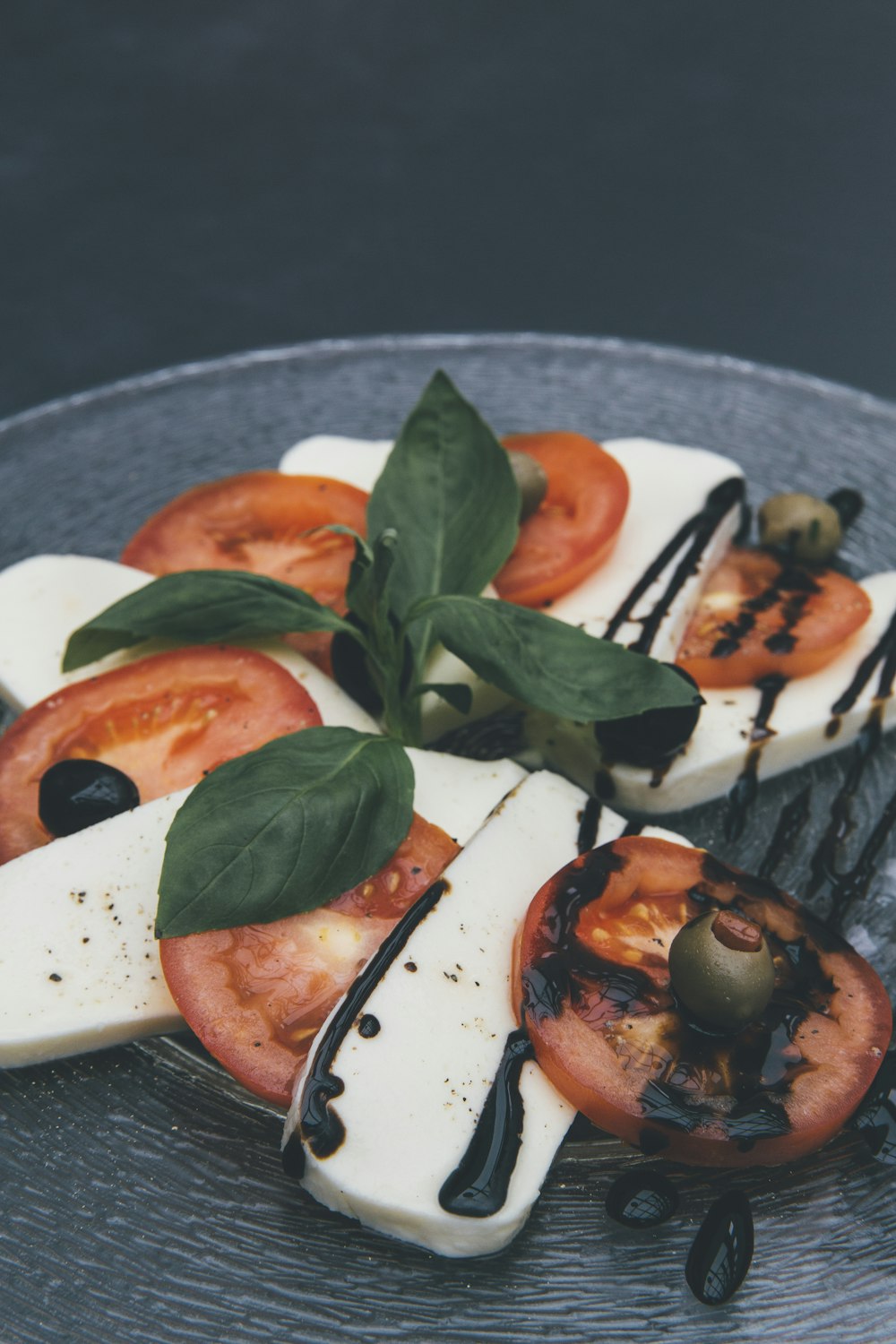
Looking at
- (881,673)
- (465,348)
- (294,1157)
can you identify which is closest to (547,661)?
(881,673)

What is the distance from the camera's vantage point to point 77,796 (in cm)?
250

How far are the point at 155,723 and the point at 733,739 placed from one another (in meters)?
1.31


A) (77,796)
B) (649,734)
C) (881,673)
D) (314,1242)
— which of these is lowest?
(314,1242)

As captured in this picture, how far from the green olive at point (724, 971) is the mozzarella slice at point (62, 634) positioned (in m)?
0.97

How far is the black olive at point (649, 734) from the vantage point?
2.71 meters

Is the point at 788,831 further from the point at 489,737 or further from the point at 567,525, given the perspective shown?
the point at 567,525

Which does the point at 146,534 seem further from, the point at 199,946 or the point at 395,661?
the point at 199,946

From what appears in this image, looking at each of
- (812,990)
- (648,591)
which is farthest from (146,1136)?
(648,591)

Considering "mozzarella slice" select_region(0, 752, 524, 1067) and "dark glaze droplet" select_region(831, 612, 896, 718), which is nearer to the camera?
"mozzarella slice" select_region(0, 752, 524, 1067)

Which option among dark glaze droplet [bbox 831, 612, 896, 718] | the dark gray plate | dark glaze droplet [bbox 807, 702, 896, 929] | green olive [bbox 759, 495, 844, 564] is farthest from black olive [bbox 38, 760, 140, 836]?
green olive [bbox 759, 495, 844, 564]

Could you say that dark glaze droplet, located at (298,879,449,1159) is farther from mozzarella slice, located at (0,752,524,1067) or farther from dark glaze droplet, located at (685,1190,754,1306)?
dark glaze droplet, located at (685,1190,754,1306)

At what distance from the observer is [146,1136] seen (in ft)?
7.53

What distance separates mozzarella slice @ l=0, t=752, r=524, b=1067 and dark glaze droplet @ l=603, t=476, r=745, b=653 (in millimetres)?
728

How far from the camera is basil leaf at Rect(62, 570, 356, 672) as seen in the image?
2727 millimetres
